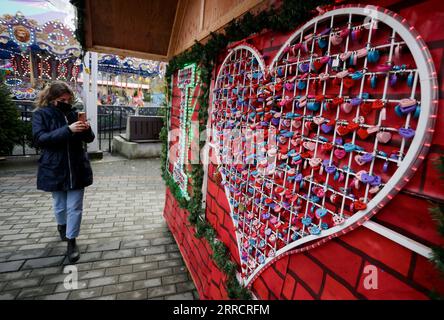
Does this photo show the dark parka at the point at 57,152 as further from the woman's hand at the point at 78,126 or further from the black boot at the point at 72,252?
the black boot at the point at 72,252

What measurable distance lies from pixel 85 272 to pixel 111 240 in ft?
2.32

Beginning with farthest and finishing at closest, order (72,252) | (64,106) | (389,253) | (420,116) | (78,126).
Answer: (72,252) < (64,106) < (78,126) < (389,253) < (420,116)

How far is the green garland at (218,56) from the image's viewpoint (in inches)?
49.5

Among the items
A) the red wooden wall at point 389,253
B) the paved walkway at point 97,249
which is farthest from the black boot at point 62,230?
the red wooden wall at point 389,253

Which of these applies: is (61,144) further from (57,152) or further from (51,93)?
(51,93)

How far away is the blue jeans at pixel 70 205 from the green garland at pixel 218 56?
1.11m

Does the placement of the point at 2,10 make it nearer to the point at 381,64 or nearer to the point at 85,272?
the point at 85,272

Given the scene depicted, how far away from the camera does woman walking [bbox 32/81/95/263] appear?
2740 millimetres

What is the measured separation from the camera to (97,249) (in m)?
3.38

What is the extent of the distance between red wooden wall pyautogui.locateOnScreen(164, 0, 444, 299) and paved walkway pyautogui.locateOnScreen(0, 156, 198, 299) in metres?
1.75

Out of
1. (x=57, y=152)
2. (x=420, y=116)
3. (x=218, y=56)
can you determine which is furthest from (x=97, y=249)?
(x=420, y=116)

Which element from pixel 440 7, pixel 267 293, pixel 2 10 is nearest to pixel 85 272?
pixel 267 293

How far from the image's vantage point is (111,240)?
3.62 m

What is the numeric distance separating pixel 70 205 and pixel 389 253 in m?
3.10
